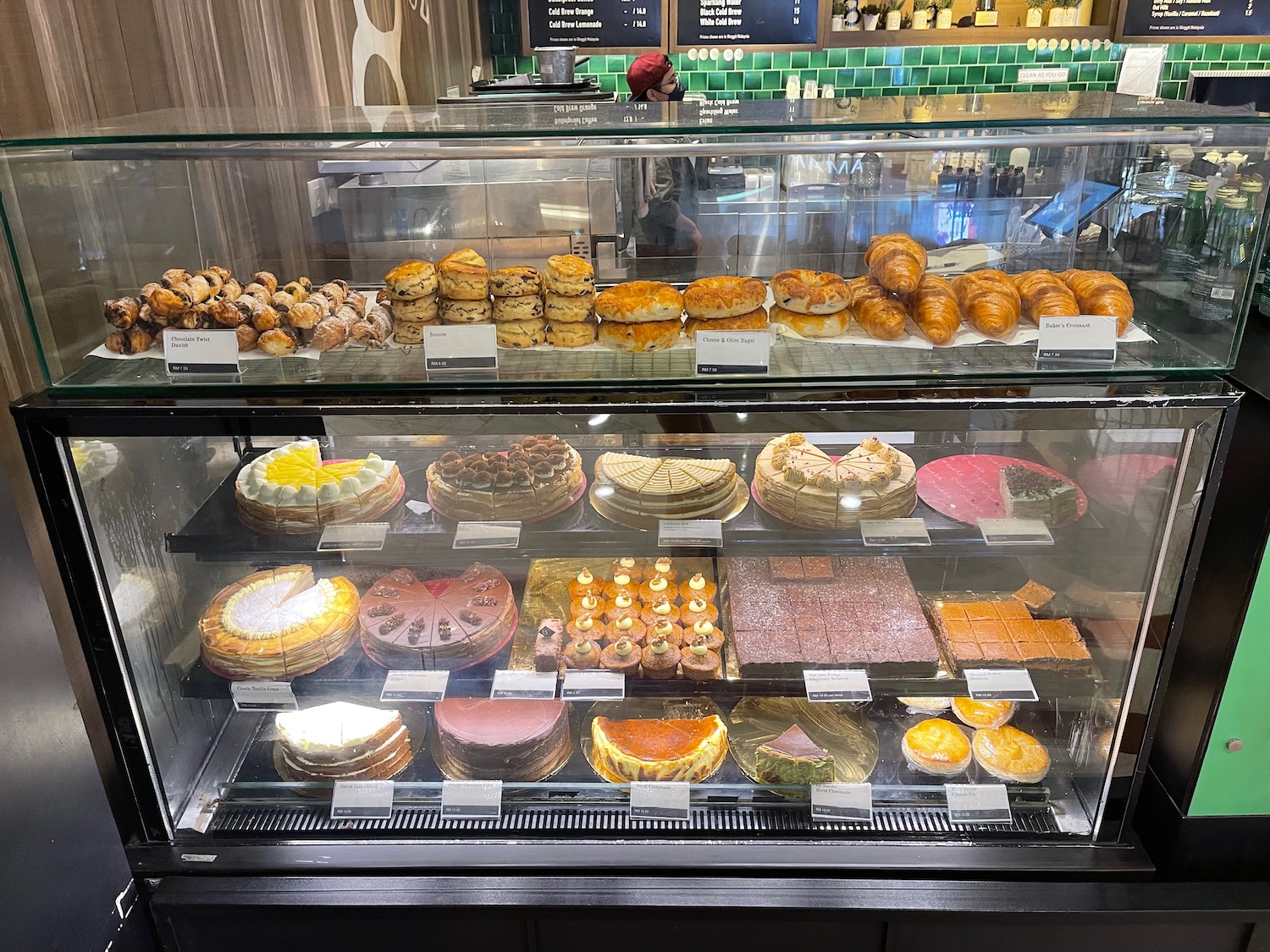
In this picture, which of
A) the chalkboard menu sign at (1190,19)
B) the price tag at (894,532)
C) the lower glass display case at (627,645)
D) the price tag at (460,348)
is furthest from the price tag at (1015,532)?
the chalkboard menu sign at (1190,19)

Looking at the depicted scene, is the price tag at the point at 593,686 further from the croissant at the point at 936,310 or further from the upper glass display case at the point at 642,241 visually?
the croissant at the point at 936,310

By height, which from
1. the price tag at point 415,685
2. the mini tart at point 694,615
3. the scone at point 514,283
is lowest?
the price tag at point 415,685

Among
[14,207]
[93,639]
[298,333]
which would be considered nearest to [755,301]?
[298,333]

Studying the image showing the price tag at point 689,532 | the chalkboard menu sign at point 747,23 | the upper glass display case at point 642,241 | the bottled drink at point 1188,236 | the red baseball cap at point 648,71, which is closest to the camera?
the upper glass display case at point 642,241

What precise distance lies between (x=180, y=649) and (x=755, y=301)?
1.64m

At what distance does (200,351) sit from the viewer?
168cm

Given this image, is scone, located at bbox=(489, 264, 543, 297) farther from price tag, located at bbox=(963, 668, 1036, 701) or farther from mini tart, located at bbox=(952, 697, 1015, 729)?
mini tart, located at bbox=(952, 697, 1015, 729)

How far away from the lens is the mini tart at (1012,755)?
216 cm

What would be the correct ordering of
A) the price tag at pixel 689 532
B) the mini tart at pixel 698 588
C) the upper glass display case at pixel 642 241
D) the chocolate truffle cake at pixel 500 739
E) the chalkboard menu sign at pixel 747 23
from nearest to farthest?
the upper glass display case at pixel 642 241 < the price tag at pixel 689 532 < the chocolate truffle cake at pixel 500 739 < the mini tart at pixel 698 588 < the chalkboard menu sign at pixel 747 23

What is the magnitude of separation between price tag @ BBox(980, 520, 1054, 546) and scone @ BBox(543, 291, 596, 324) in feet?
3.33

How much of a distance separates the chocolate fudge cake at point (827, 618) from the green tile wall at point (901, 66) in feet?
15.9

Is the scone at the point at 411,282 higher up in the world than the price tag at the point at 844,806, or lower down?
higher up

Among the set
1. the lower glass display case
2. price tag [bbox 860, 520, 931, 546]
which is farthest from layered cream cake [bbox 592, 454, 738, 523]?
price tag [bbox 860, 520, 931, 546]

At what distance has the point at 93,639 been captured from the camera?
1.88m
